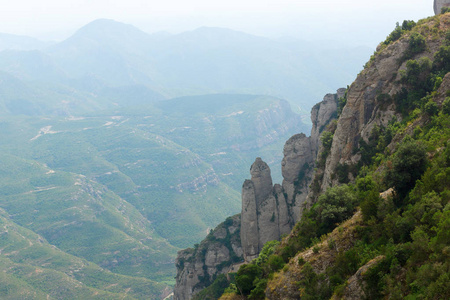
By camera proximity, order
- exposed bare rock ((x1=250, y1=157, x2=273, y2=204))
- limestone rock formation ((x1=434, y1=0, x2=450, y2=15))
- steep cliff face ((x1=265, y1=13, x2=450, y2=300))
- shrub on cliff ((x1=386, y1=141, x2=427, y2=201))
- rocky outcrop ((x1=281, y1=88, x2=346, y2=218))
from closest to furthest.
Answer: steep cliff face ((x1=265, y1=13, x2=450, y2=300))
shrub on cliff ((x1=386, y1=141, x2=427, y2=201))
limestone rock formation ((x1=434, y1=0, x2=450, y2=15))
rocky outcrop ((x1=281, y1=88, x2=346, y2=218))
exposed bare rock ((x1=250, y1=157, x2=273, y2=204))

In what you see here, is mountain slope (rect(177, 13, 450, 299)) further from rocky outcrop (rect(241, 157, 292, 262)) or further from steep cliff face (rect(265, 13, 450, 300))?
rocky outcrop (rect(241, 157, 292, 262))

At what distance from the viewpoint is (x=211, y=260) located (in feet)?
257

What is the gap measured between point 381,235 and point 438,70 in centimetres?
2406

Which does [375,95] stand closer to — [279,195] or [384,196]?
[384,196]

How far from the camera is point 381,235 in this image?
25859 millimetres

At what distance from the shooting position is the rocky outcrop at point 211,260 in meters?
77.3

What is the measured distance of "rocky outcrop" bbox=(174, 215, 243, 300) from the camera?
77312 mm

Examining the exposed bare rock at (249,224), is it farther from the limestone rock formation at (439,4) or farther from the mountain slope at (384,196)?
the limestone rock formation at (439,4)

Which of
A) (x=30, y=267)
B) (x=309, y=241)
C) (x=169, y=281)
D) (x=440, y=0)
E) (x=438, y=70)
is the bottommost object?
(x=169, y=281)

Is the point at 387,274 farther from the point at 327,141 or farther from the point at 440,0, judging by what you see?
the point at 440,0

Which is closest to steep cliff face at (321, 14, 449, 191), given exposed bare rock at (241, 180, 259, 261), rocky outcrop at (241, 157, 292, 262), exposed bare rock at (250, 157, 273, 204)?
rocky outcrop at (241, 157, 292, 262)

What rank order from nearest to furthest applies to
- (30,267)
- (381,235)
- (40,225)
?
(381,235), (30,267), (40,225)

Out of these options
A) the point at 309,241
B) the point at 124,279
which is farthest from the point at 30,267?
the point at 309,241

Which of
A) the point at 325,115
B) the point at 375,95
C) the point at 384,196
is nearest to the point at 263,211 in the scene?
the point at 325,115
